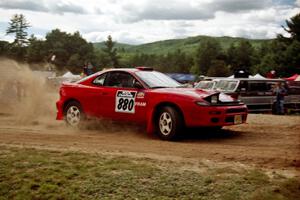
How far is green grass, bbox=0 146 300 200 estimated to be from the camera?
4.70m

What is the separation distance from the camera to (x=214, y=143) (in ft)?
27.5

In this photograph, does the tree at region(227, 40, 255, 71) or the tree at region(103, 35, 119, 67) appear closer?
the tree at region(227, 40, 255, 71)

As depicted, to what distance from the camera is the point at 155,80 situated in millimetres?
9695

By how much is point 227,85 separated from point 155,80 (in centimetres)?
901

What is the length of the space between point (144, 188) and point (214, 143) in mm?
3777

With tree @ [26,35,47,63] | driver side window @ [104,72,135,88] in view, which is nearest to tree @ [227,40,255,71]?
tree @ [26,35,47,63]

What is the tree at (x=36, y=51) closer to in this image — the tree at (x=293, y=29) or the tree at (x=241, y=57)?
the tree at (x=241, y=57)

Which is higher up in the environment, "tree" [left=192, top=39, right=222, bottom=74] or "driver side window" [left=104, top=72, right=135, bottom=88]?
"tree" [left=192, top=39, right=222, bottom=74]

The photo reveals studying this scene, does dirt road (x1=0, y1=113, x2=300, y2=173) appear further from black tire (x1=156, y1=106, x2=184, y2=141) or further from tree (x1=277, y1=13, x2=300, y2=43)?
tree (x1=277, y1=13, x2=300, y2=43)

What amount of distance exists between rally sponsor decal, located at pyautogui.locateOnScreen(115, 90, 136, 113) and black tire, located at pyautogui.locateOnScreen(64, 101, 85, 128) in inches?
48.1

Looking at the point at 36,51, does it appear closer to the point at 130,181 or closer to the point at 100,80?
the point at 100,80

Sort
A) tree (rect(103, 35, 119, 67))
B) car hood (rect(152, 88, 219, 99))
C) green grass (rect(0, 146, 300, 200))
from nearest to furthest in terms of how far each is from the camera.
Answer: green grass (rect(0, 146, 300, 200)) → car hood (rect(152, 88, 219, 99)) → tree (rect(103, 35, 119, 67))

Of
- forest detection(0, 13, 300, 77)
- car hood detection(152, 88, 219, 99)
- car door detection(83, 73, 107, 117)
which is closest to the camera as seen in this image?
car hood detection(152, 88, 219, 99)

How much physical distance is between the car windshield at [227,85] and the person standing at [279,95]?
87.1 inches
